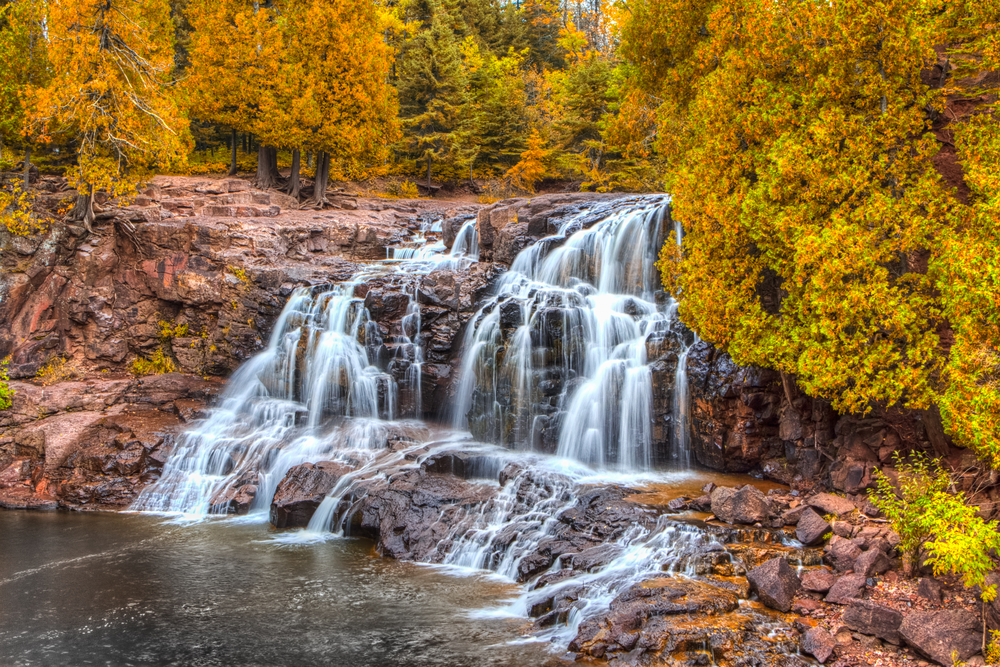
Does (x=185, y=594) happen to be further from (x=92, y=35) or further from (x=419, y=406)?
(x=92, y=35)

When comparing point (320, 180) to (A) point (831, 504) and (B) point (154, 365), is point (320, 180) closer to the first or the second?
(B) point (154, 365)

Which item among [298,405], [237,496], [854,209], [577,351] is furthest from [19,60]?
[854,209]

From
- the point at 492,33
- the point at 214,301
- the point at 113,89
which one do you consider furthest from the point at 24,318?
the point at 492,33

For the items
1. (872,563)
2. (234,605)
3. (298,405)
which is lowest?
(234,605)

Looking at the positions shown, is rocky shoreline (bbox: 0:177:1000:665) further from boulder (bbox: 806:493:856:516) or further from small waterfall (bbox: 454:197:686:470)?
small waterfall (bbox: 454:197:686:470)

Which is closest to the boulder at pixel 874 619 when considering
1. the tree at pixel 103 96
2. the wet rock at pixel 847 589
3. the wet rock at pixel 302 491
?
the wet rock at pixel 847 589

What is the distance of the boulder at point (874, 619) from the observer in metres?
6.93

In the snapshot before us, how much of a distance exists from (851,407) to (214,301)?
53.7 feet

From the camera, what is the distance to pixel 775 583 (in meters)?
7.79

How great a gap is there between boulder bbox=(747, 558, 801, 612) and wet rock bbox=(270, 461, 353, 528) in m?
7.89

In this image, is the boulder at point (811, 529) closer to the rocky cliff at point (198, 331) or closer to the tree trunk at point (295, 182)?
the rocky cliff at point (198, 331)

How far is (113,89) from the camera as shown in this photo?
18.5 meters

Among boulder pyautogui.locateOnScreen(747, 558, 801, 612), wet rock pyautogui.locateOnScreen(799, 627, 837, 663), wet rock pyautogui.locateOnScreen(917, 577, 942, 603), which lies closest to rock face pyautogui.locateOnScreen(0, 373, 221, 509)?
boulder pyautogui.locateOnScreen(747, 558, 801, 612)

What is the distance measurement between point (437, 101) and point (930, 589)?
29.4 metres
